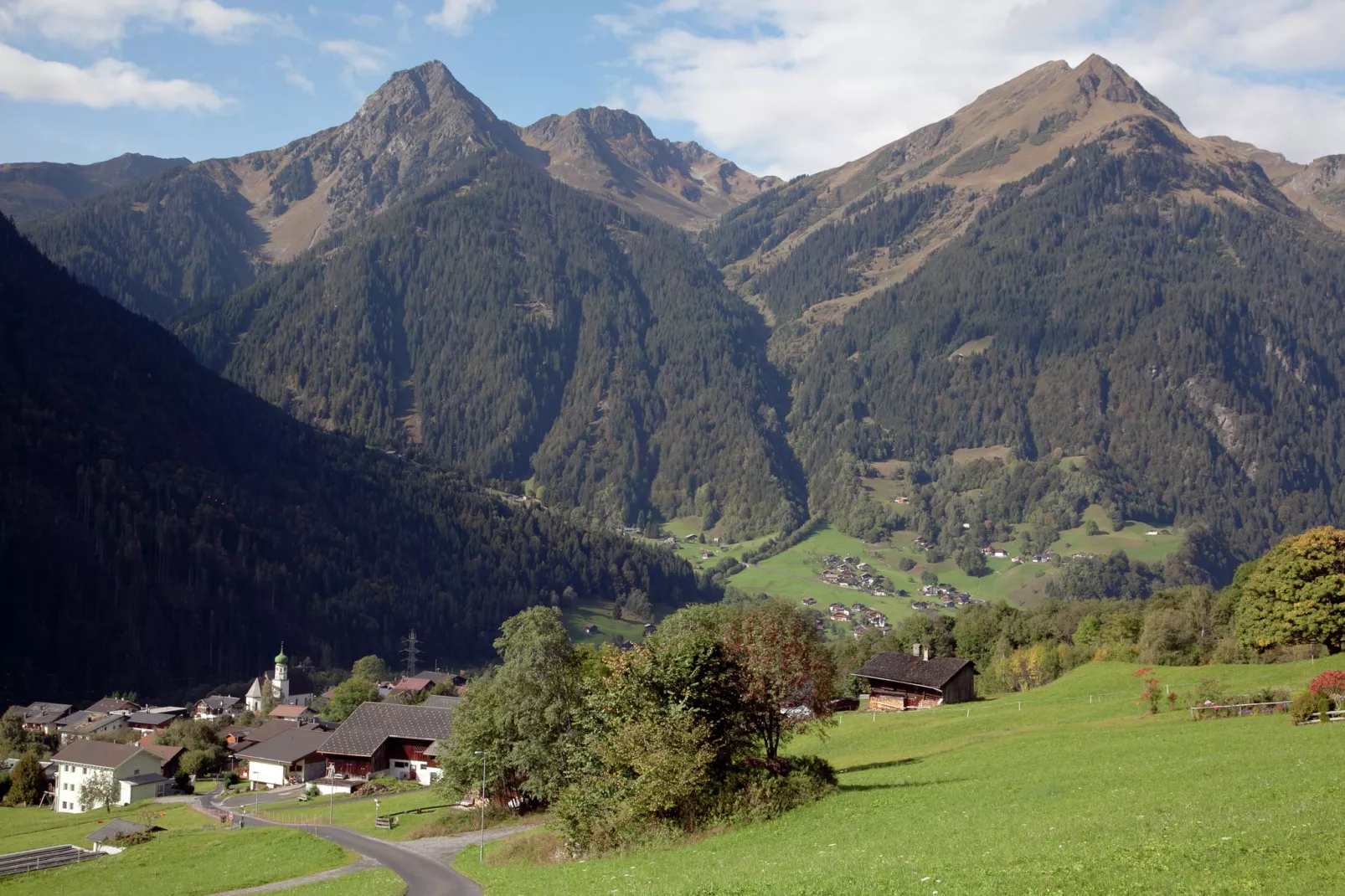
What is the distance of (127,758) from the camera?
10338 centimetres

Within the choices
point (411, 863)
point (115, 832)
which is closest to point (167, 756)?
point (115, 832)

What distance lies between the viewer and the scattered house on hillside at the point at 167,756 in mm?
108812

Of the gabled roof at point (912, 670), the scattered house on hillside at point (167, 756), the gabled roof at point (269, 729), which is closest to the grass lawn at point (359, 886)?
the gabled roof at point (912, 670)

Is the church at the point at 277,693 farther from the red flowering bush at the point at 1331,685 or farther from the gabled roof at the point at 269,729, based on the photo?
the red flowering bush at the point at 1331,685

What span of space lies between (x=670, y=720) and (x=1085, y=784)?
16307mm

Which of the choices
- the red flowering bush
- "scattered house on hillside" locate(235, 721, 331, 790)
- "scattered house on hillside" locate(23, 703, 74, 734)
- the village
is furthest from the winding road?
"scattered house on hillside" locate(23, 703, 74, 734)

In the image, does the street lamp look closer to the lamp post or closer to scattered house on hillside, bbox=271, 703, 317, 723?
the lamp post

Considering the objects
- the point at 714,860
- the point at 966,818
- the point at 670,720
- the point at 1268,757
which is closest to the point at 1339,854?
the point at 966,818

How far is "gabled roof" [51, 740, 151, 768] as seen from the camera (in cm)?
10325

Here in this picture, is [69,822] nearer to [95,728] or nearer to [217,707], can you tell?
[95,728]

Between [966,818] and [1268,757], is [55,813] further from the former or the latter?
[1268,757]

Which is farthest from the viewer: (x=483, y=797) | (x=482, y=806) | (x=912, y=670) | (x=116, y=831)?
(x=912, y=670)

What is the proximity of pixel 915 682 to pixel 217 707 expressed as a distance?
113 meters

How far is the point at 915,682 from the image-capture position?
335 ft
